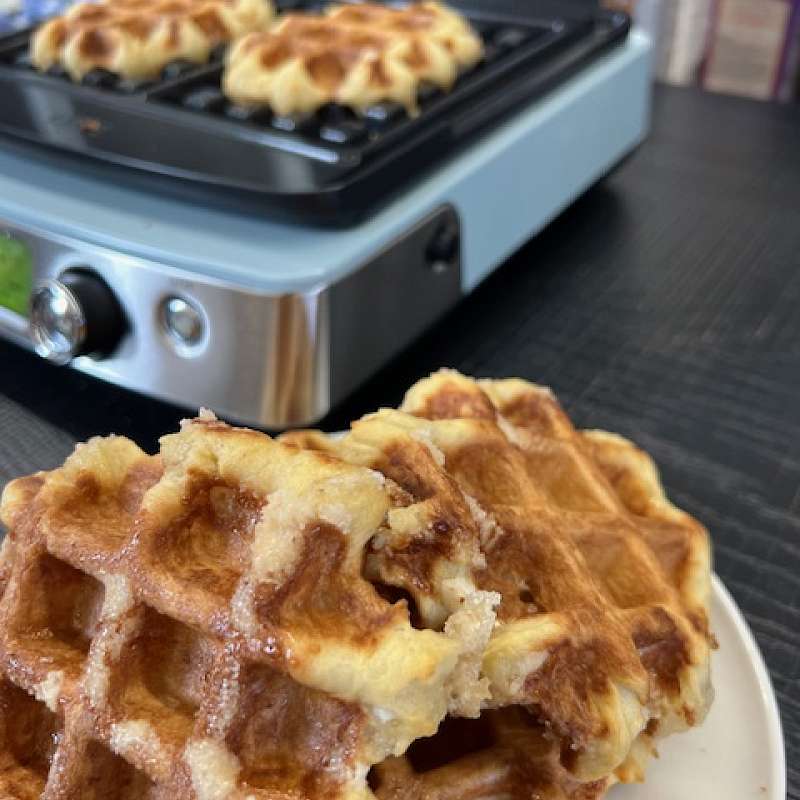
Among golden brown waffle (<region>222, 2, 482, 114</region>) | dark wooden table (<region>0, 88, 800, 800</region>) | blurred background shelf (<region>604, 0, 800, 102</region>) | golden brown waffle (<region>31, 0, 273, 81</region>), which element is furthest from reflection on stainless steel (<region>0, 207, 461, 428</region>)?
blurred background shelf (<region>604, 0, 800, 102</region>)

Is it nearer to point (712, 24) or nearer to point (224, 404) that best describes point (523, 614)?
point (224, 404)

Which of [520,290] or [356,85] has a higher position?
[356,85]

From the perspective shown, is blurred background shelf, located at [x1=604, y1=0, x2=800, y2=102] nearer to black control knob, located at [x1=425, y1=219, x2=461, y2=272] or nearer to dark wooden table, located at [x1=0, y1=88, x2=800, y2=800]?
dark wooden table, located at [x1=0, y1=88, x2=800, y2=800]

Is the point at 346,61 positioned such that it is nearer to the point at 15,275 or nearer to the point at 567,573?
the point at 15,275

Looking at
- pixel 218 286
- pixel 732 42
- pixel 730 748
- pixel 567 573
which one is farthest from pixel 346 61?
pixel 732 42

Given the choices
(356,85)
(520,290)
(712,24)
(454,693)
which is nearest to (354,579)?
(454,693)

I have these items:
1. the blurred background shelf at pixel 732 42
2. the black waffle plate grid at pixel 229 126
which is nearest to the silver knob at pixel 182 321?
the black waffle plate grid at pixel 229 126

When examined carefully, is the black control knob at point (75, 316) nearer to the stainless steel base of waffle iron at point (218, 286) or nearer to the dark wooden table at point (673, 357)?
the stainless steel base of waffle iron at point (218, 286)
